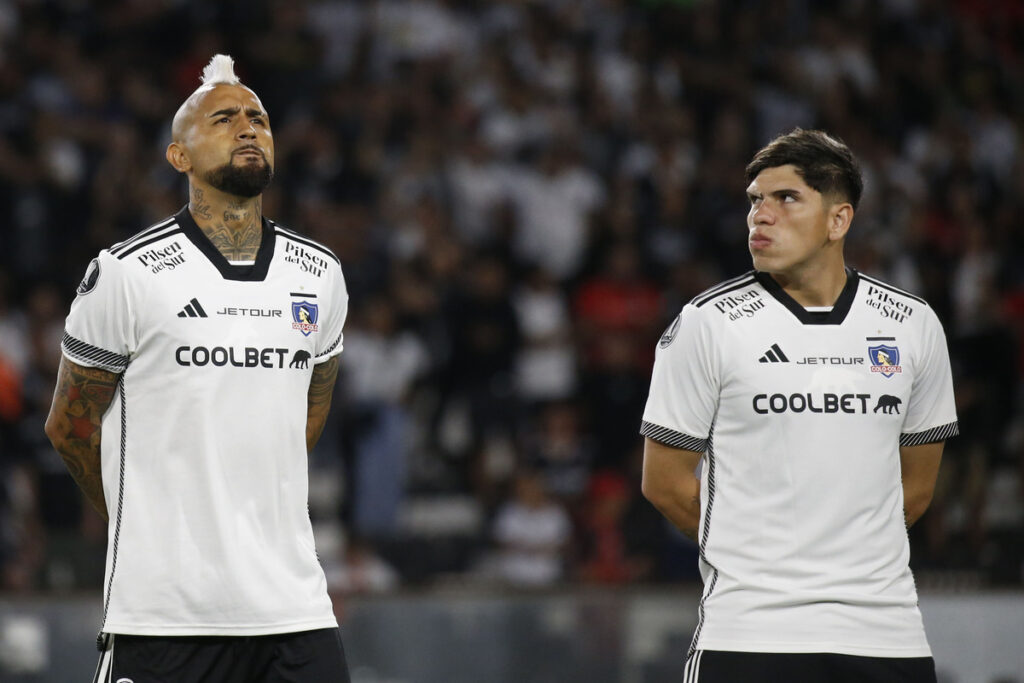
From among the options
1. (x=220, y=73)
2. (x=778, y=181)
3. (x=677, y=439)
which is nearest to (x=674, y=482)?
(x=677, y=439)

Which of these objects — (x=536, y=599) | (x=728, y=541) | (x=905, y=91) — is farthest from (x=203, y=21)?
(x=728, y=541)

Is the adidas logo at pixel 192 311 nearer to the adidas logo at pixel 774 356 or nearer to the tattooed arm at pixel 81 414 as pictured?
the tattooed arm at pixel 81 414

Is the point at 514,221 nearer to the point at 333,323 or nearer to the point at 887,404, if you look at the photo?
the point at 333,323

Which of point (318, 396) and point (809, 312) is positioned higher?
point (809, 312)

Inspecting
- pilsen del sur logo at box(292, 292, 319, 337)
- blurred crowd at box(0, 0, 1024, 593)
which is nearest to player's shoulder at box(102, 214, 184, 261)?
pilsen del sur logo at box(292, 292, 319, 337)

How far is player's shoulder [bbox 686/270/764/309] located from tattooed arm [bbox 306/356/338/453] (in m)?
1.10

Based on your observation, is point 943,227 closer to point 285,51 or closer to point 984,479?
point 984,479

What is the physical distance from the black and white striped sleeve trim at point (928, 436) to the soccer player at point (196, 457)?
1788mm

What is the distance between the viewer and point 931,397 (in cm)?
451

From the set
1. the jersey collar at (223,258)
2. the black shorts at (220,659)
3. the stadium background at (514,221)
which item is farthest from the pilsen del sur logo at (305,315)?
the stadium background at (514,221)

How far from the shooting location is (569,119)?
12.6m

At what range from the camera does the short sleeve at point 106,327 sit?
13.7 feet

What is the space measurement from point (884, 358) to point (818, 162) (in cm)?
61

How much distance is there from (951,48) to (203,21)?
22.4ft
